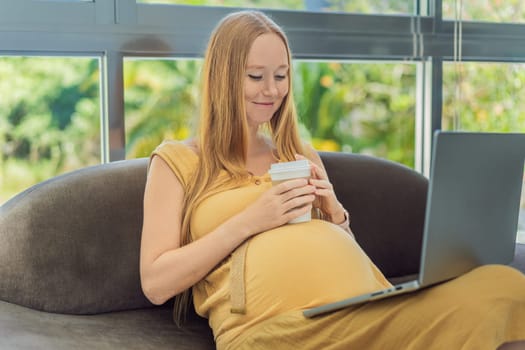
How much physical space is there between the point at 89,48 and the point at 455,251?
4.79ft

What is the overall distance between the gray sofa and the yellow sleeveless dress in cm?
20

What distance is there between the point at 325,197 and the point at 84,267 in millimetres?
629

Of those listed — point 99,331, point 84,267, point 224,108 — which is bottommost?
point 99,331

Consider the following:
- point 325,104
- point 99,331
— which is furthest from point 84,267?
point 325,104

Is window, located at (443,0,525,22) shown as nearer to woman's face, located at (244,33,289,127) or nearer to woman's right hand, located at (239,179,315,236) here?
woman's face, located at (244,33,289,127)

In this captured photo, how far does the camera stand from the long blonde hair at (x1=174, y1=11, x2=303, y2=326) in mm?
1889

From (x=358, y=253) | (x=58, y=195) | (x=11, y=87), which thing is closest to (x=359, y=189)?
(x=358, y=253)

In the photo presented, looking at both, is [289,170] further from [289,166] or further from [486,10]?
[486,10]

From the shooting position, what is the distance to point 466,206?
143 cm

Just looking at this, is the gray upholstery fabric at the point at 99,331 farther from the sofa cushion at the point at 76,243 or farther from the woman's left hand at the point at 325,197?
the woman's left hand at the point at 325,197

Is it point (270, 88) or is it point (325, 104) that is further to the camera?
point (325, 104)

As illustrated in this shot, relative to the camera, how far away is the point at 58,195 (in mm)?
1992

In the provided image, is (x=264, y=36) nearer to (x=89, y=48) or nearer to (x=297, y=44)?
(x=89, y=48)

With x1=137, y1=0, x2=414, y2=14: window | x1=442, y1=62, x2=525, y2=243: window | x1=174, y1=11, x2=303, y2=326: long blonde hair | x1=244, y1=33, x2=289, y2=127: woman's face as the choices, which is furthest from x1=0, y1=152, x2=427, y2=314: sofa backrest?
x1=442, y1=62, x2=525, y2=243: window
